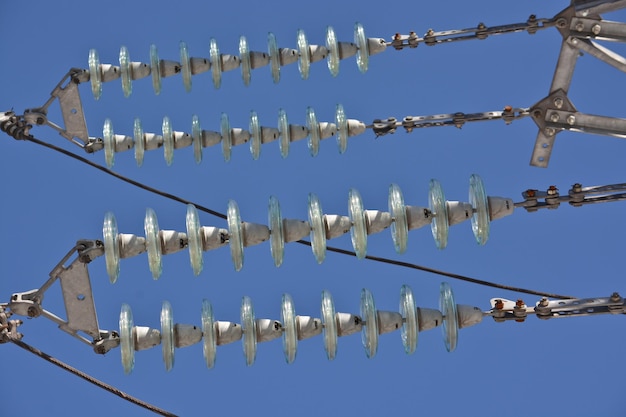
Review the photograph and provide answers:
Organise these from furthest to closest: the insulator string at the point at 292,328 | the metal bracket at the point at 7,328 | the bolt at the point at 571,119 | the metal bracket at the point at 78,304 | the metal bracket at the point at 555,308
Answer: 1. the bolt at the point at 571,119
2. the metal bracket at the point at 7,328
3. the metal bracket at the point at 78,304
4. the insulator string at the point at 292,328
5. the metal bracket at the point at 555,308

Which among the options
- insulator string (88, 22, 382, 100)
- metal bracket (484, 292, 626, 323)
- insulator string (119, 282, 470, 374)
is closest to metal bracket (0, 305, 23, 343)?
insulator string (119, 282, 470, 374)

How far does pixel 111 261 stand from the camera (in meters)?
12.4

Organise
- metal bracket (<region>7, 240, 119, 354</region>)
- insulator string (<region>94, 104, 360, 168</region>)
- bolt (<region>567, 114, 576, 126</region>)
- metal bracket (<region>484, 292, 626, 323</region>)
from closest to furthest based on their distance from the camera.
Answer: metal bracket (<region>484, 292, 626, 323</region>) < metal bracket (<region>7, 240, 119, 354</region>) < bolt (<region>567, 114, 576, 126</region>) < insulator string (<region>94, 104, 360, 168</region>)

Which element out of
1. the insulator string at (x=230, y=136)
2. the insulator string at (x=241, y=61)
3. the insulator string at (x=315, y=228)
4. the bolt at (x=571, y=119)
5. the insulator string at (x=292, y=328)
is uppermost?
the insulator string at (x=241, y=61)

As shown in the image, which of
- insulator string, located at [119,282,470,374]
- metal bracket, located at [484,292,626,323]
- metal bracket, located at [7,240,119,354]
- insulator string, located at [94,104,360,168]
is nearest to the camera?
metal bracket, located at [484,292,626,323]

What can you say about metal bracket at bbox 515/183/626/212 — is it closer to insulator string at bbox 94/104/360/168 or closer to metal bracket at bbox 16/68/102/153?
insulator string at bbox 94/104/360/168

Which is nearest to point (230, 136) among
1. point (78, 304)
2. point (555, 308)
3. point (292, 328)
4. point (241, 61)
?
point (241, 61)

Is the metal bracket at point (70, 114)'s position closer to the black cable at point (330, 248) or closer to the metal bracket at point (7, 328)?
the black cable at point (330, 248)

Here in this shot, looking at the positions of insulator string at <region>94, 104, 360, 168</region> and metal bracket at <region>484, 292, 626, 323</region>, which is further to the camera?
insulator string at <region>94, 104, 360, 168</region>

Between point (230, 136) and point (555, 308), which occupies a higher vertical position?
point (230, 136)

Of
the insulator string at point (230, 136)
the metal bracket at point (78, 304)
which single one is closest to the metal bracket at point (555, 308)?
the metal bracket at point (78, 304)

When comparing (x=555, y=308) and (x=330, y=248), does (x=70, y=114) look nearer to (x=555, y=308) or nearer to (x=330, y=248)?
(x=330, y=248)

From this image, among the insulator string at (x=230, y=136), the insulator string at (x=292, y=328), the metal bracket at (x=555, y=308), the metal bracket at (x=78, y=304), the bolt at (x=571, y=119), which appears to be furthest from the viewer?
the insulator string at (x=230, y=136)

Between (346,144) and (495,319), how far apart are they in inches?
198
